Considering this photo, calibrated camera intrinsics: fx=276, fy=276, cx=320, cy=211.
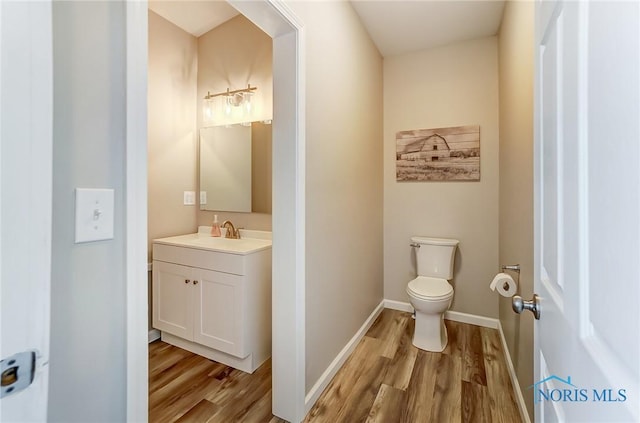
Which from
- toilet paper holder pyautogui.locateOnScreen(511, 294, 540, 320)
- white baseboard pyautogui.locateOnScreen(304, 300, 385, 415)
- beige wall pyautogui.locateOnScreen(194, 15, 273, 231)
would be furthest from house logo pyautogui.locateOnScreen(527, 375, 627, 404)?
beige wall pyautogui.locateOnScreen(194, 15, 273, 231)

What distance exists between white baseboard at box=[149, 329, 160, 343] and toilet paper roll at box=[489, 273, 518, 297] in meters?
2.54

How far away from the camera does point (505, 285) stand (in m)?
1.70

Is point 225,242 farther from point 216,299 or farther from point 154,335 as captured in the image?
point 154,335

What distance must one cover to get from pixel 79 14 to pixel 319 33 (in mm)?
1347

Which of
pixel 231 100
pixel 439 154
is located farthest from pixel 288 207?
pixel 439 154

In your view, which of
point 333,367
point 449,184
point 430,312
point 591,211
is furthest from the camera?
point 449,184

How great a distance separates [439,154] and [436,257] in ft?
3.27

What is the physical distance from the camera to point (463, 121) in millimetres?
2615

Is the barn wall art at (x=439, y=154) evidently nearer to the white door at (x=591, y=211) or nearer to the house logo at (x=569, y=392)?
the white door at (x=591, y=211)

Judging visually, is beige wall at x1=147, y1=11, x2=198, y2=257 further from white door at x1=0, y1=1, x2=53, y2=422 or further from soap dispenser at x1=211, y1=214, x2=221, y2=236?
white door at x1=0, y1=1, x2=53, y2=422

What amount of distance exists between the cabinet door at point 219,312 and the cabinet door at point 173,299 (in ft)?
0.28

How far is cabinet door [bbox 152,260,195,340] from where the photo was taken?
2.05m

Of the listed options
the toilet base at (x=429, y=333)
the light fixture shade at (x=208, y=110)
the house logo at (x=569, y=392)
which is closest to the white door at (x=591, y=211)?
the house logo at (x=569, y=392)

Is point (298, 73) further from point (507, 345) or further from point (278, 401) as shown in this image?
point (507, 345)
